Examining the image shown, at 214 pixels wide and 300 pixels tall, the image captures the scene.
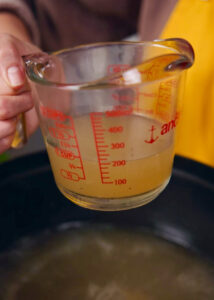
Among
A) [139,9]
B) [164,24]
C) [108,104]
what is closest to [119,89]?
[108,104]

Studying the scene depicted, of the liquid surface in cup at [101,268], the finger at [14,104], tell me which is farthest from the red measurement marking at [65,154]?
the liquid surface in cup at [101,268]

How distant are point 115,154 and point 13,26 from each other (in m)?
0.58

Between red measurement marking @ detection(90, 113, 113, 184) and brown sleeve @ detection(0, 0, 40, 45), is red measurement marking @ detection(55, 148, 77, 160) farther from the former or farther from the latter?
brown sleeve @ detection(0, 0, 40, 45)

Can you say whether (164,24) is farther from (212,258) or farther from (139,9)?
(212,258)

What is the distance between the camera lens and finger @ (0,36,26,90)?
46cm

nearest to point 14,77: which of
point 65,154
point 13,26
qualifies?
point 65,154

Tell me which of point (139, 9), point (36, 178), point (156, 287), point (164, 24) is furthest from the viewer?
point (139, 9)

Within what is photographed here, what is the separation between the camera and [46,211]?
2.20 ft

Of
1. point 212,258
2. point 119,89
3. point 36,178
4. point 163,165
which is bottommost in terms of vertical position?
point 212,258

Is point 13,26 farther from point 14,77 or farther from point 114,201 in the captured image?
point 114,201

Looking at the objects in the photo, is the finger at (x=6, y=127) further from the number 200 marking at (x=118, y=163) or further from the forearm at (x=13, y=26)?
the forearm at (x=13, y=26)

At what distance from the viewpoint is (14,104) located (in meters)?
0.49

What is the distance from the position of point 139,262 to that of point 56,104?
0.32m

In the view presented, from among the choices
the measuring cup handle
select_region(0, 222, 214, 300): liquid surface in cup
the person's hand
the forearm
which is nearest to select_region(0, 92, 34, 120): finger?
the person's hand
